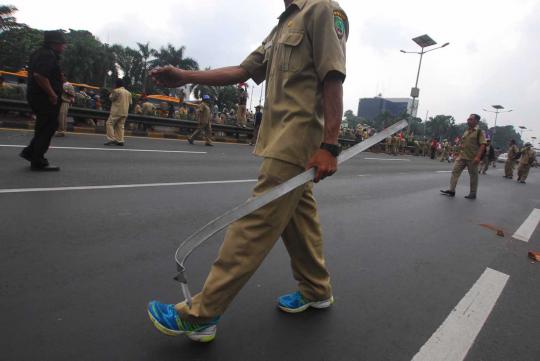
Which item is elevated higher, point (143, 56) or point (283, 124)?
point (143, 56)

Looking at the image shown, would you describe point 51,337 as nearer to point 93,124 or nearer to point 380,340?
point 380,340

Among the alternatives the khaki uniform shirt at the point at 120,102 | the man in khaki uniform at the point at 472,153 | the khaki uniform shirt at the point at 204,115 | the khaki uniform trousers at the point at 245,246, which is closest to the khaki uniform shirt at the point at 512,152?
the man in khaki uniform at the point at 472,153

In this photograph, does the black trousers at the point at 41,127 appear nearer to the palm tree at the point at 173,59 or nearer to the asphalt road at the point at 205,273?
the asphalt road at the point at 205,273

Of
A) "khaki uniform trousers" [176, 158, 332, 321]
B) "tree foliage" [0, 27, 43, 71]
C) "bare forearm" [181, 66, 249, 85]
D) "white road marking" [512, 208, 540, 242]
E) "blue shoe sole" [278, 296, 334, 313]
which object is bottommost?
"white road marking" [512, 208, 540, 242]

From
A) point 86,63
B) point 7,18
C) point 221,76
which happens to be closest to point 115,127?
point 221,76

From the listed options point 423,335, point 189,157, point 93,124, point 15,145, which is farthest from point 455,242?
point 93,124

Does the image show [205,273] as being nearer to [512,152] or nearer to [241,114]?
[241,114]

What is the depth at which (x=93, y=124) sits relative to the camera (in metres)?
13.1

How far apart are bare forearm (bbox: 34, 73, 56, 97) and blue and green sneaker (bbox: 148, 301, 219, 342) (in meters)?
4.72

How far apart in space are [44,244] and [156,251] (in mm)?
838

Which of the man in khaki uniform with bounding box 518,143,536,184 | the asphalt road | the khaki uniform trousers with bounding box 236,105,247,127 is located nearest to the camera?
the asphalt road

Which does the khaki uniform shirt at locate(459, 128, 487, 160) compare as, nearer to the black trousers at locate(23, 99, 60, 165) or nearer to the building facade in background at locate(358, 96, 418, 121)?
the black trousers at locate(23, 99, 60, 165)

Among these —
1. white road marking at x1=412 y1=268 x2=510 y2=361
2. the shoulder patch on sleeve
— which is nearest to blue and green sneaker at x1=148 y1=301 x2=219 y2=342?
white road marking at x1=412 y1=268 x2=510 y2=361

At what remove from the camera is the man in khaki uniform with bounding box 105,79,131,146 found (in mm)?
9766
